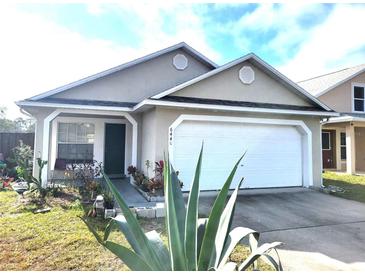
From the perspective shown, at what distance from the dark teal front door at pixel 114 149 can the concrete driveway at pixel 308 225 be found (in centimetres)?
569

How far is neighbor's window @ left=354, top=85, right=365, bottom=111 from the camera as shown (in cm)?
1820

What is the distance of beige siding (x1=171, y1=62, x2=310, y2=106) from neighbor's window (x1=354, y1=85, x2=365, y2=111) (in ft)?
30.9

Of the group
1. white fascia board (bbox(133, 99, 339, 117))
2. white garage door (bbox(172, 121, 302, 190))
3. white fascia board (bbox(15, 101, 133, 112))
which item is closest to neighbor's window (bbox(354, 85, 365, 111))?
white fascia board (bbox(133, 99, 339, 117))

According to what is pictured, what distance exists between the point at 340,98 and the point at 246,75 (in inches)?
425

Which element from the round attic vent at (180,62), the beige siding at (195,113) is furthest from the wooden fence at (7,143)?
the round attic vent at (180,62)

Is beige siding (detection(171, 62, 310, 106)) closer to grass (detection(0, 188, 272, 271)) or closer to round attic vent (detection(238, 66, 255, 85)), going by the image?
round attic vent (detection(238, 66, 255, 85))

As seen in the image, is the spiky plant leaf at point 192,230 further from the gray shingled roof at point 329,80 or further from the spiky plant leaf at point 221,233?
the gray shingled roof at point 329,80

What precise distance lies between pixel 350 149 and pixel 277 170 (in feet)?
26.6

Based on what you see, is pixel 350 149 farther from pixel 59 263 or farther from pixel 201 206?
pixel 59 263

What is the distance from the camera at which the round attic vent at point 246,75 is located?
421 inches

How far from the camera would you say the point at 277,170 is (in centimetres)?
1114

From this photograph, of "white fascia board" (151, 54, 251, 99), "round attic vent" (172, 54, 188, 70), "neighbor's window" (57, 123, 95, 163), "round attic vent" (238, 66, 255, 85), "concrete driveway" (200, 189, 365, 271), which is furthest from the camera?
"neighbor's window" (57, 123, 95, 163)

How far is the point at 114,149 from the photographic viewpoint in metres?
13.5

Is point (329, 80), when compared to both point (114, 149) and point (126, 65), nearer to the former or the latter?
point (126, 65)
